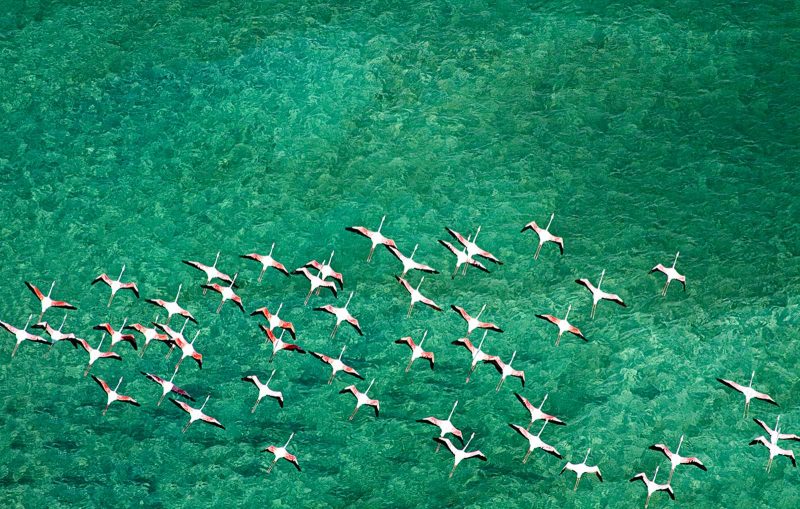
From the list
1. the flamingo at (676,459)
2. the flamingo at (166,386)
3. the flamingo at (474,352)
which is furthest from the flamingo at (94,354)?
the flamingo at (676,459)

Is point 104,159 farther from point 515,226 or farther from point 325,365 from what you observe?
point 515,226

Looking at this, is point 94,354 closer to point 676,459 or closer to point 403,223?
point 403,223

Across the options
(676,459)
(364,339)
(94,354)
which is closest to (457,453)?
(676,459)

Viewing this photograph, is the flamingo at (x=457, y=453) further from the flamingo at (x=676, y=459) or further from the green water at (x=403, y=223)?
the flamingo at (x=676, y=459)

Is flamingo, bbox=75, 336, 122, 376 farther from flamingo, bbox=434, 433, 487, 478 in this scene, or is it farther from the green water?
flamingo, bbox=434, 433, 487, 478

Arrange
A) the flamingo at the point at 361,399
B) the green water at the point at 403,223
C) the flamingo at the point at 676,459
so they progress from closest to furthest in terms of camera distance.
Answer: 1. the flamingo at the point at 676,459
2. the flamingo at the point at 361,399
3. the green water at the point at 403,223

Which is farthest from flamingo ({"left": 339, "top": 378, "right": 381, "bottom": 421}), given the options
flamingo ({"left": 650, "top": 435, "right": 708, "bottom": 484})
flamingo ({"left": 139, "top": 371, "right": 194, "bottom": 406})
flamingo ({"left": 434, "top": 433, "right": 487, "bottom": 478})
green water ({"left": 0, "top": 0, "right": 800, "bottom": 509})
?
flamingo ({"left": 650, "top": 435, "right": 708, "bottom": 484})

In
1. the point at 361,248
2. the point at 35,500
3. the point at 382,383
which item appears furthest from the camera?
the point at 361,248

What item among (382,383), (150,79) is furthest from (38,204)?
(382,383)
